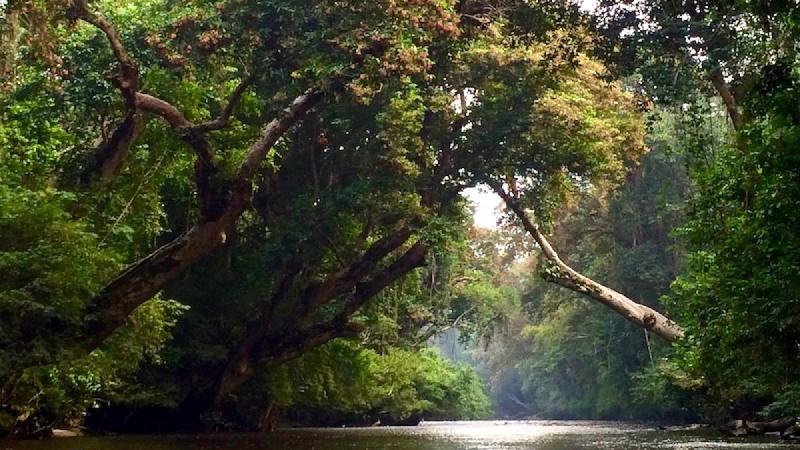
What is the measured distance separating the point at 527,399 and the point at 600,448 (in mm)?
55443

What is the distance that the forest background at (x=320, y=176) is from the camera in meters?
11.6

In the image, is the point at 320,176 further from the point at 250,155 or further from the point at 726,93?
the point at 726,93

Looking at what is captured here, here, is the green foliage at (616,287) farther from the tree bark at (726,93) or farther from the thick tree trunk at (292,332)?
the tree bark at (726,93)

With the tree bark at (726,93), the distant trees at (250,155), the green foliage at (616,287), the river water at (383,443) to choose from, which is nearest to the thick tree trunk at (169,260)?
the distant trees at (250,155)

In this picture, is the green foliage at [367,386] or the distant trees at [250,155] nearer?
the distant trees at [250,155]

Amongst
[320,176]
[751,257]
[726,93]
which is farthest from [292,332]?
[751,257]

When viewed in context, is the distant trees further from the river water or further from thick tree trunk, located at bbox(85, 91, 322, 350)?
the river water

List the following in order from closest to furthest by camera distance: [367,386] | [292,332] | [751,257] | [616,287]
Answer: [751,257] → [292,332] → [367,386] → [616,287]

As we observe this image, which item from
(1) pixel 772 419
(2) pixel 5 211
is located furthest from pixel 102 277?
(1) pixel 772 419

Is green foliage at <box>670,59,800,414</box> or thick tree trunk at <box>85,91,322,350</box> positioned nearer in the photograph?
green foliage at <box>670,59,800,414</box>

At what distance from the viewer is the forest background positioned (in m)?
11.6

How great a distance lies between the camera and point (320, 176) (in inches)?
848

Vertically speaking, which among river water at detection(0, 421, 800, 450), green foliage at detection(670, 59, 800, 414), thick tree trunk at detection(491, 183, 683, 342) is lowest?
river water at detection(0, 421, 800, 450)

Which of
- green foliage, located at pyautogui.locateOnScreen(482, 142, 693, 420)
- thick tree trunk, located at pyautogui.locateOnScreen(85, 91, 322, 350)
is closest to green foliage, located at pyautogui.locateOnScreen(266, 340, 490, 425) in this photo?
green foliage, located at pyautogui.locateOnScreen(482, 142, 693, 420)
